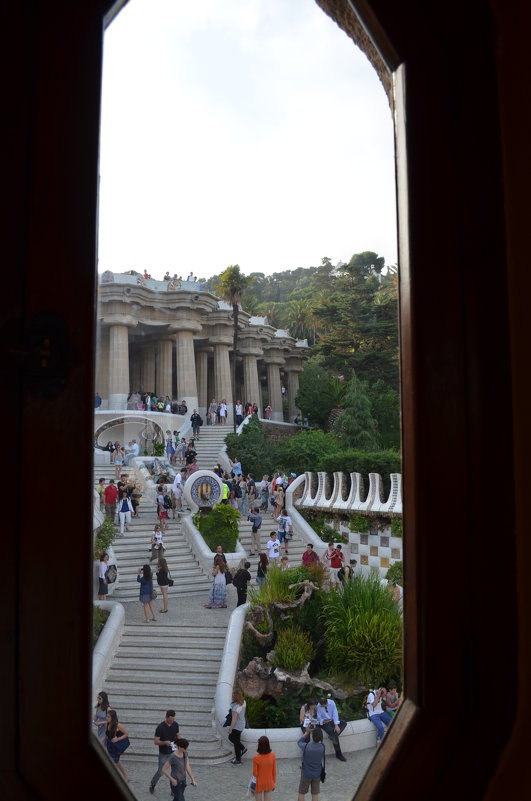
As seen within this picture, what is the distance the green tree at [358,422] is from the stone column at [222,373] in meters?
9.15

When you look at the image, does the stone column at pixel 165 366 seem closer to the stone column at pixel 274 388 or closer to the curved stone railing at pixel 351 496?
the stone column at pixel 274 388

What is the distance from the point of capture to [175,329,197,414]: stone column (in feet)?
84.6

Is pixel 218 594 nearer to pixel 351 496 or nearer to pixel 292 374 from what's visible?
pixel 351 496

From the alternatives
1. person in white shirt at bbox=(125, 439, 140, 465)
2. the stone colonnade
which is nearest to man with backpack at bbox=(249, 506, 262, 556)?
person in white shirt at bbox=(125, 439, 140, 465)

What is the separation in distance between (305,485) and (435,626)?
15.3m

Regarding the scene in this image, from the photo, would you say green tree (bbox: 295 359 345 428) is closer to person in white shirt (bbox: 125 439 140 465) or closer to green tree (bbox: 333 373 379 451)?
green tree (bbox: 333 373 379 451)

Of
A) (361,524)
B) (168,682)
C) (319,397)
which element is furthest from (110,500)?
(319,397)

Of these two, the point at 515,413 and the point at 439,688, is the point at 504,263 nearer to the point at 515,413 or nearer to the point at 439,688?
the point at 515,413

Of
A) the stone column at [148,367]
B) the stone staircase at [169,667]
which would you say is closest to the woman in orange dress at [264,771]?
the stone staircase at [169,667]

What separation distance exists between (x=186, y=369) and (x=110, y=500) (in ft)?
46.6

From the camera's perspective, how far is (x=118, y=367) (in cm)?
2336

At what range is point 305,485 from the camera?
1606cm

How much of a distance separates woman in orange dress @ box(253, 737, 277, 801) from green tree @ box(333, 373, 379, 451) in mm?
13038

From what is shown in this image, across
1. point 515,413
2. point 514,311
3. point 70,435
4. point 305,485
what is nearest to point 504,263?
point 514,311
